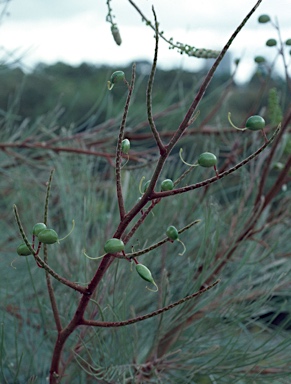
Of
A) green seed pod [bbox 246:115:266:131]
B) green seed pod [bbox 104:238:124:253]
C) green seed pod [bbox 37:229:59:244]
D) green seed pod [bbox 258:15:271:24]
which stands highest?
green seed pod [bbox 258:15:271:24]

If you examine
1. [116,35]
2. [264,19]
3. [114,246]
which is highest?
[264,19]

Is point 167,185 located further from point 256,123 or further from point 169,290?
point 169,290

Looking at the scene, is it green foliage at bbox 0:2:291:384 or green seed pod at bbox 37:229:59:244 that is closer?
green seed pod at bbox 37:229:59:244

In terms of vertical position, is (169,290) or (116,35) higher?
(116,35)

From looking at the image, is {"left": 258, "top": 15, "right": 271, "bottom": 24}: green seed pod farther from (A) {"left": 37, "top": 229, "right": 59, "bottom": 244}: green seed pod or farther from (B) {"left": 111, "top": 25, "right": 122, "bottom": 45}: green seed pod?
(A) {"left": 37, "top": 229, "right": 59, "bottom": 244}: green seed pod

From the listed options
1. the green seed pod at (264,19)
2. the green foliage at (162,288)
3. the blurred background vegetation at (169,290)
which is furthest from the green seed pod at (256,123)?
the green seed pod at (264,19)

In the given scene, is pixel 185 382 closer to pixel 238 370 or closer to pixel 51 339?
pixel 238 370

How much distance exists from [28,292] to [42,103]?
9.79 ft

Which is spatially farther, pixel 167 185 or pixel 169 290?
pixel 169 290

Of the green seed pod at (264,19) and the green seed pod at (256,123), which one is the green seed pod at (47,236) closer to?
the green seed pod at (256,123)

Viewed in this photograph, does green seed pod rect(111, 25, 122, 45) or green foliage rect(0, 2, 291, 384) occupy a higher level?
green seed pod rect(111, 25, 122, 45)

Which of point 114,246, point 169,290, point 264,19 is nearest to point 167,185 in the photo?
point 114,246

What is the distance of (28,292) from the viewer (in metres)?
0.74

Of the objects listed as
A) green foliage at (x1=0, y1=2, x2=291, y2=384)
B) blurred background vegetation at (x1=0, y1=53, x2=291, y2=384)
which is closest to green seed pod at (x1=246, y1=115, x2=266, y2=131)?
green foliage at (x1=0, y1=2, x2=291, y2=384)
